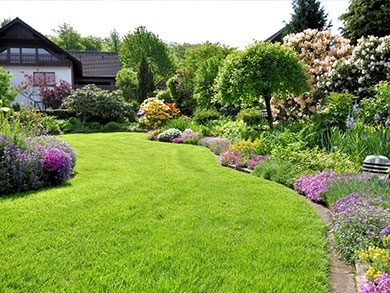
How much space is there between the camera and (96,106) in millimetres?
16625

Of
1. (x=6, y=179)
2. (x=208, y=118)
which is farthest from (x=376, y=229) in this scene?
(x=208, y=118)

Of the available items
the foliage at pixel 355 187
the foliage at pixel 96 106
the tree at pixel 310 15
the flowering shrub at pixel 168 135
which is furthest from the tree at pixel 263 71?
the tree at pixel 310 15

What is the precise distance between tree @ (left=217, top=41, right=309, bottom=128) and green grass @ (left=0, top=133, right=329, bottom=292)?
3968mm

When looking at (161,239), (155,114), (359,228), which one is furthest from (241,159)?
(155,114)

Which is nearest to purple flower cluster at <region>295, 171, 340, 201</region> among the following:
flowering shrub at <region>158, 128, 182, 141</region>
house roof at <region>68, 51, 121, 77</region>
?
flowering shrub at <region>158, 128, 182, 141</region>

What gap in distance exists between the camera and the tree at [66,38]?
46688mm

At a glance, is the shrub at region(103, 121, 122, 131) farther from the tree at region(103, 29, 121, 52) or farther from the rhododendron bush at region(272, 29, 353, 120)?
the tree at region(103, 29, 121, 52)

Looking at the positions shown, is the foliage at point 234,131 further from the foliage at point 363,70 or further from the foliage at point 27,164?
the foliage at point 27,164

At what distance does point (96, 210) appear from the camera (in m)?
3.73

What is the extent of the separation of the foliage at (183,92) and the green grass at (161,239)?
1364 centimetres

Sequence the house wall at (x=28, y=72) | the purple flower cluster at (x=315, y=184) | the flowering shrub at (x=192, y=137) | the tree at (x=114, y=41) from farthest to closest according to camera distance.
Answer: the tree at (x=114, y=41)
the house wall at (x=28, y=72)
the flowering shrub at (x=192, y=137)
the purple flower cluster at (x=315, y=184)

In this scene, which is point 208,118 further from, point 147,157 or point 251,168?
point 251,168

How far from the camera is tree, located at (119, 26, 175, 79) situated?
123ft

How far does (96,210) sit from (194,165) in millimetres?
3468
